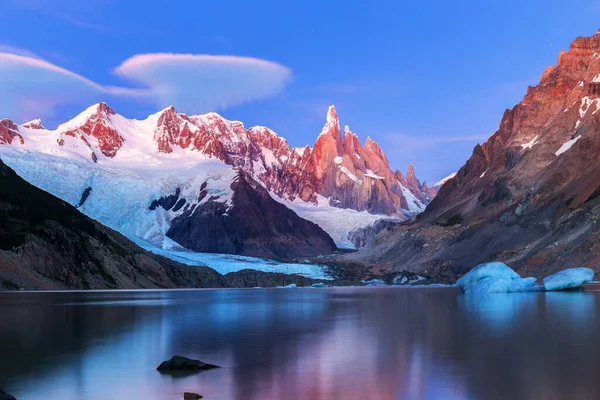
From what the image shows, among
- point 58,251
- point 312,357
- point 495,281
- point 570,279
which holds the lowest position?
point 312,357

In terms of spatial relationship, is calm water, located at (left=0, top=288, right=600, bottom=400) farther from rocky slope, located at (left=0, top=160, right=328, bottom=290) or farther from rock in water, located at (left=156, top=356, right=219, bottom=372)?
rocky slope, located at (left=0, top=160, right=328, bottom=290)

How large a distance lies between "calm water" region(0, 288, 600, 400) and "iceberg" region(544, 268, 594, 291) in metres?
52.3

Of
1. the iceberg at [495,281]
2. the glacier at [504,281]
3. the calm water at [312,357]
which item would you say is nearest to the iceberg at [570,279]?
the glacier at [504,281]

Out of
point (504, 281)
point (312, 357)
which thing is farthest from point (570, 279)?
point (312, 357)

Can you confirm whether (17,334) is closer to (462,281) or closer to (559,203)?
(462,281)

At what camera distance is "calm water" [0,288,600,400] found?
2044cm

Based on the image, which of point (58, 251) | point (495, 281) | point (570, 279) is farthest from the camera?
point (58, 251)

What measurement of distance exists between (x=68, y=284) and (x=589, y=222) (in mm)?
103574

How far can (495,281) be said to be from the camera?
106m

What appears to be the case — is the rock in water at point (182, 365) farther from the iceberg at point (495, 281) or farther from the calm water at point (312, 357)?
the iceberg at point (495, 281)

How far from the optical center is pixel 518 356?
88.0 ft

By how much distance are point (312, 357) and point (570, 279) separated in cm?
7821

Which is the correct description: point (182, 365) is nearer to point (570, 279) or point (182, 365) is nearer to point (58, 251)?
point (570, 279)

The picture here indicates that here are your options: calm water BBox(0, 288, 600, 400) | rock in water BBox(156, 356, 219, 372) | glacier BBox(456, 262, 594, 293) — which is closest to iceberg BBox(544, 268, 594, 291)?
glacier BBox(456, 262, 594, 293)
